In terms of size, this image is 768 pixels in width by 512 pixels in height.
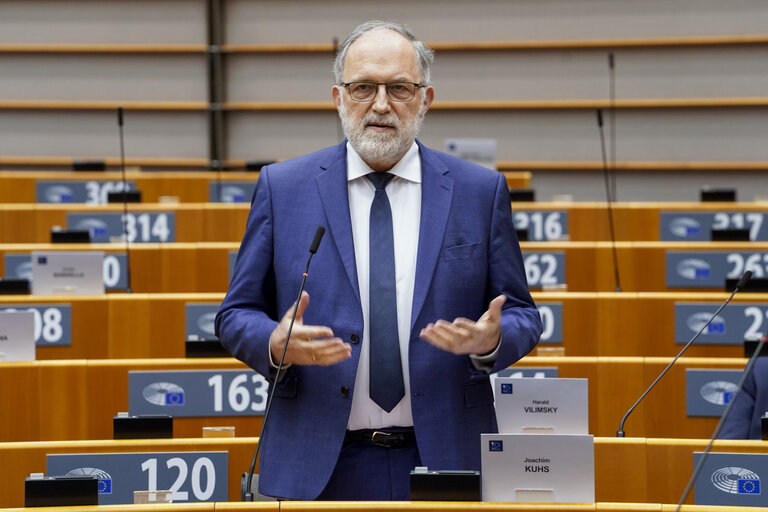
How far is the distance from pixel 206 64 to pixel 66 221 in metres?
3.01

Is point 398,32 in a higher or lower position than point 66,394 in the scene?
higher

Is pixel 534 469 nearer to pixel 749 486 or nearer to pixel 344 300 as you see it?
pixel 344 300

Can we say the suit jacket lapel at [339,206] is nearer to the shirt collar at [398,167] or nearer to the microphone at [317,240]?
the shirt collar at [398,167]

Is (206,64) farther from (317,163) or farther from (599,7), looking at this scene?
(317,163)

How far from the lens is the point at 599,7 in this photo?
8.81 metres

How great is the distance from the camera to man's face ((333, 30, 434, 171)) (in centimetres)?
237

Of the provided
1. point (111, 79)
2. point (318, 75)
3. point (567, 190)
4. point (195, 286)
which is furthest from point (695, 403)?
point (111, 79)

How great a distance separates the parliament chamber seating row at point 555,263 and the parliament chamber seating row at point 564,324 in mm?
678

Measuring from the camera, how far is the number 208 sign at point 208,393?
13.5 feet

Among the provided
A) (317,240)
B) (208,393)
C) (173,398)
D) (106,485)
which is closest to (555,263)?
(208,393)

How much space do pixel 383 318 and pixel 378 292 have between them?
2.2 inches

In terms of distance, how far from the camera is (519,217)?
6.50 m

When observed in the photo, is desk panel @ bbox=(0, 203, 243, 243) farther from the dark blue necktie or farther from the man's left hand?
the man's left hand

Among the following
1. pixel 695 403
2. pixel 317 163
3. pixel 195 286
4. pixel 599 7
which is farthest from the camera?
pixel 599 7
